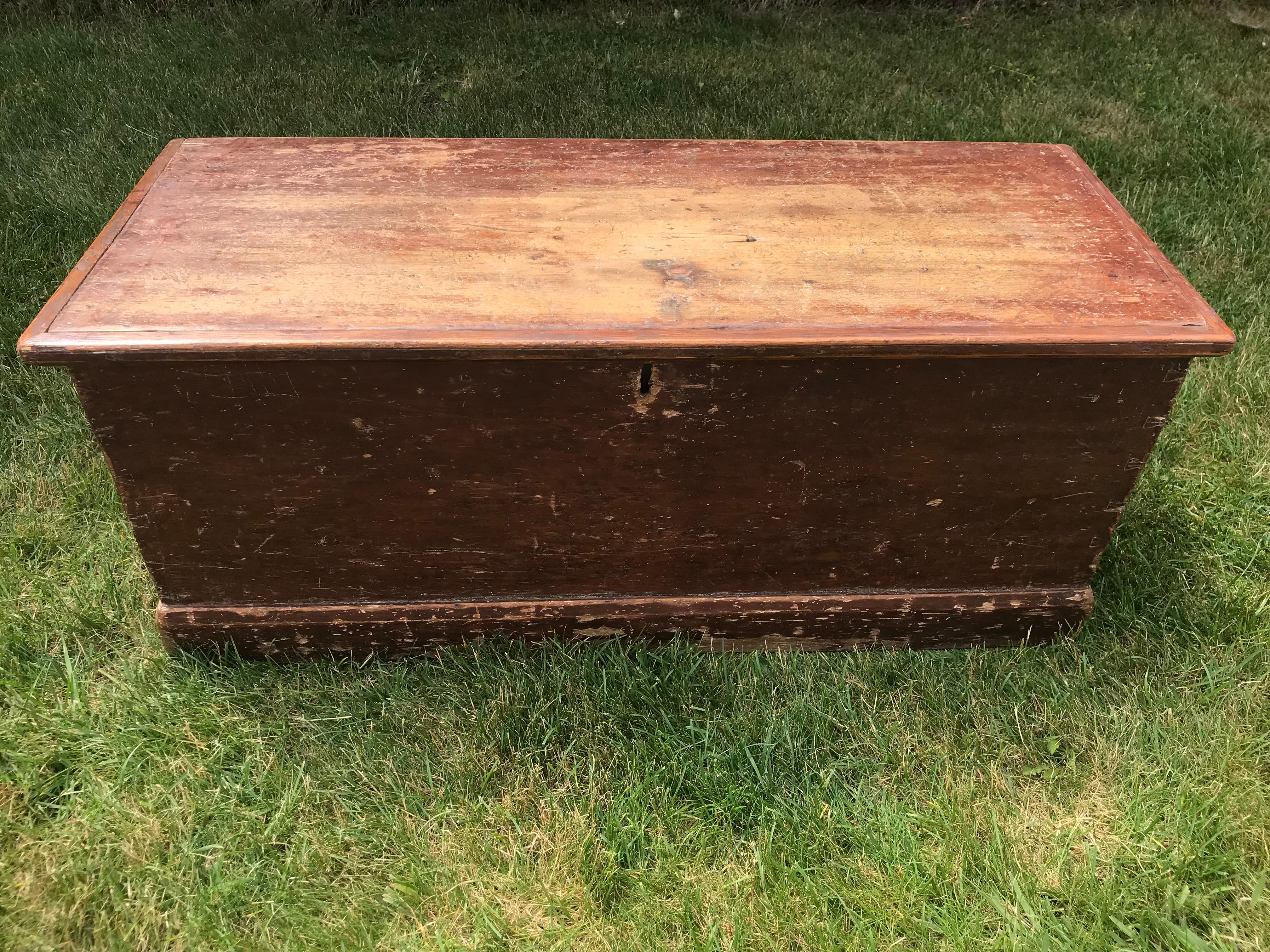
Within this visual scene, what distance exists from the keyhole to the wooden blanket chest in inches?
0.5

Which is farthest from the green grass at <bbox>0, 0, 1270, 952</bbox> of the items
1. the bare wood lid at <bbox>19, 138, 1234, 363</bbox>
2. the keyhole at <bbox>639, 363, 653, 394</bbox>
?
the bare wood lid at <bbox>19, 138, 1234, 363</bbox>

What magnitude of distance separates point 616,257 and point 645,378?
0.32 metres

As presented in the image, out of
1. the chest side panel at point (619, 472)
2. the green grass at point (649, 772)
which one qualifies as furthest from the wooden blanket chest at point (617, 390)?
the green grass at point (649, 772)

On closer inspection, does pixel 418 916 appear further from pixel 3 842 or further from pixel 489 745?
pixel 3 842

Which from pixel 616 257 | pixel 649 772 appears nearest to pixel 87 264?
pixel 616 257

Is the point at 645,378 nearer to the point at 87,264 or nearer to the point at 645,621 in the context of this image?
the point at 645,621

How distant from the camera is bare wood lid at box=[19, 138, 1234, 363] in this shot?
1.71 meters

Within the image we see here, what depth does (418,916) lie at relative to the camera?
1733 millimetres

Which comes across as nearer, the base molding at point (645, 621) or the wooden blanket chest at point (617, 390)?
the wooden blanket chest at point (617, 390)

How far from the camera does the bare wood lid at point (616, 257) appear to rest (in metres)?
1.71

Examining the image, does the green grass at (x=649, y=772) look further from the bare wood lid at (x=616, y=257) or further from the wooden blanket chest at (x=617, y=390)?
the bare wood lid at (x=616, y=257)

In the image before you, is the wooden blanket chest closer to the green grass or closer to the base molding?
the base molding

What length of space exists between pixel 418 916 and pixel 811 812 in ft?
2.57

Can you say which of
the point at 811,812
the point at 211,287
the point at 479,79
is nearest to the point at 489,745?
the point at 811,812
